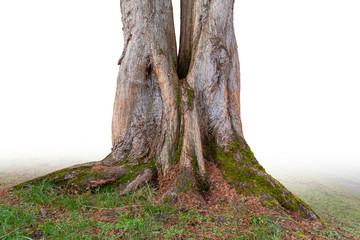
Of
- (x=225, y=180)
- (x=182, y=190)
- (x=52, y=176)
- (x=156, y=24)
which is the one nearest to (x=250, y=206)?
(x=225, y=180)

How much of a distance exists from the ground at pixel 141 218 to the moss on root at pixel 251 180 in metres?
0.22

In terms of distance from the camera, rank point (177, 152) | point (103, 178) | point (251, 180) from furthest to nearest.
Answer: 1. point (177, 152)
2. point (103, 178)
3. point (251, 180)

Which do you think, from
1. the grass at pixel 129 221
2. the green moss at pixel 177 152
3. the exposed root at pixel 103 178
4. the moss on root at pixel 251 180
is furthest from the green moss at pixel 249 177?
the exposed root at pixel 103 178

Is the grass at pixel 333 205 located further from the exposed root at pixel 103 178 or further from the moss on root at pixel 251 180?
the exposed root at pixel 103 178

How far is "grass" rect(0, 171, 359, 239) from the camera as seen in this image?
7.52 ft

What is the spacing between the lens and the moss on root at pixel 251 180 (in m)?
3.31

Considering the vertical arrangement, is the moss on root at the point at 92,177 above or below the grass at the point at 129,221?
above

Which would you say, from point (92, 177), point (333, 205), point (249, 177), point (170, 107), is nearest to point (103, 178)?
point (92, 177)

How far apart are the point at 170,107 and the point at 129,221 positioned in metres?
2.39

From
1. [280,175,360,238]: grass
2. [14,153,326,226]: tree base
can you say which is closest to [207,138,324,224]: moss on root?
[14,153,326,226]: tree base

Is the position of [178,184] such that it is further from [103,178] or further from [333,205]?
[333,205]

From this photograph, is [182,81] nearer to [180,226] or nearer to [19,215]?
[180,226]

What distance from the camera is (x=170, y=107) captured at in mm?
4320

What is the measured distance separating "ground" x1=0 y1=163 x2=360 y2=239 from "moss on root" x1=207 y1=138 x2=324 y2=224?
0.71 feet
